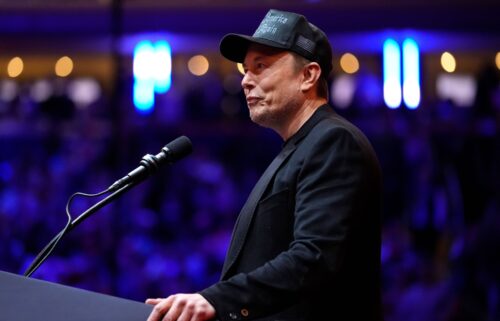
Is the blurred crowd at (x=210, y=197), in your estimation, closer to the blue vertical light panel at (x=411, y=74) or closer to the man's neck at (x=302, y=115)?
the blue vertical light panel at (x=411, y=74)

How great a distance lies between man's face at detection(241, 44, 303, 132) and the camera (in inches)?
75.1

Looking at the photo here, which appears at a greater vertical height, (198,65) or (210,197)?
(198,65)

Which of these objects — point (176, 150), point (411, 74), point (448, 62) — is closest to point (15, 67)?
point (411, 74)

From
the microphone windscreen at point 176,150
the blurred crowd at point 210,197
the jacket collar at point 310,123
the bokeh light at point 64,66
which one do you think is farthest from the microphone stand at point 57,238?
the bokeh light at point 64,66

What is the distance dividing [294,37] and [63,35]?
13.5 ft

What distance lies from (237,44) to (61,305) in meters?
0.73

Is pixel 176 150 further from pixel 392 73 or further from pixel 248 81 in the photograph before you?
pixel 392 73

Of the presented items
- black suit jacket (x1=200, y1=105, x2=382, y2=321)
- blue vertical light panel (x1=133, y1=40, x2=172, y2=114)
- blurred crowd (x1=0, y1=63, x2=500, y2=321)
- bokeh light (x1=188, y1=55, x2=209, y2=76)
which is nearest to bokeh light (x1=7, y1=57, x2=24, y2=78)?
blurred crowd (x1=0, y1=63, x2=500, y2=321)

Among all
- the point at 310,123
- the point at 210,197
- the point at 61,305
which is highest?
the point at 310,123

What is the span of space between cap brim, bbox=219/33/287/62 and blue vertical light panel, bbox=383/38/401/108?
3629 mm

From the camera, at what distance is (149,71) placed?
586cm

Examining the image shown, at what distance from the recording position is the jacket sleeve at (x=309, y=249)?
1.59 m

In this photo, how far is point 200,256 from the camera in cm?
533

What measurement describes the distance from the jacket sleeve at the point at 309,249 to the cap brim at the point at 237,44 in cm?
32
